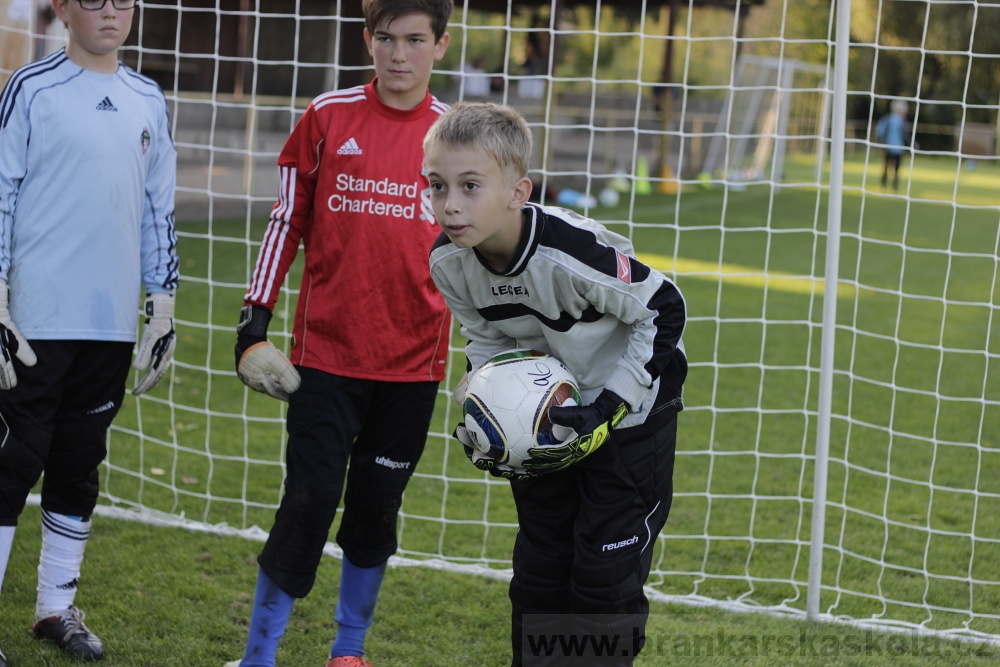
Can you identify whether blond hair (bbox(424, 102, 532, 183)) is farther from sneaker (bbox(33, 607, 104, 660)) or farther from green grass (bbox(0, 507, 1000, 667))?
sneaker (bbox(33, 607, 104, 660))

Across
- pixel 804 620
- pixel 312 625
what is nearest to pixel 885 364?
pixel 804 620

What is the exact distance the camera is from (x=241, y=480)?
4.90 m

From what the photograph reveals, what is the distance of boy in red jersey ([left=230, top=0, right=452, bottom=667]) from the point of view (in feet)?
9.34

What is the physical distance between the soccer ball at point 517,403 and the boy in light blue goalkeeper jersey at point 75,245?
1.11m

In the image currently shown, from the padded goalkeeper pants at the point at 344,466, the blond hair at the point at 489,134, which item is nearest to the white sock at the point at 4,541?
the padded goalkeeper pants at the point at 344,466

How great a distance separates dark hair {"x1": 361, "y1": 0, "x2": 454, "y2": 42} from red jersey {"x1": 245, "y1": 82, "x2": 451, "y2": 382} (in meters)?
0.21

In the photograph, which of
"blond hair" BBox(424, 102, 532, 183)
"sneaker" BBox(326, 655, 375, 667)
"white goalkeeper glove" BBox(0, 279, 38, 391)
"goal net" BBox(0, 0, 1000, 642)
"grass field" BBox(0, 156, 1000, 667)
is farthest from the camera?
"goal net" BBox(0, 0, 1000, 642)

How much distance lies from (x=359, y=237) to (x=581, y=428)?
0.90 m

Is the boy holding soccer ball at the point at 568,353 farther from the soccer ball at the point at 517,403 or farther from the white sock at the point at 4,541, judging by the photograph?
the white sock at the point at 4,541

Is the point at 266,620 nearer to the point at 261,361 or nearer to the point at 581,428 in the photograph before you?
the point at 261,361

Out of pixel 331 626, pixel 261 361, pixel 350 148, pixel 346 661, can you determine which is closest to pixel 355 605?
pixel 346 661

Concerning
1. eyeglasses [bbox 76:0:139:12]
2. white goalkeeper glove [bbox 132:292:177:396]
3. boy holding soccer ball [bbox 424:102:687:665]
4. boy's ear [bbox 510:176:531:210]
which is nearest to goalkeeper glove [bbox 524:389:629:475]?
boy holding soccer ball [bbox 424:102:687:665]

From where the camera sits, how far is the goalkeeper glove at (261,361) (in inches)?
112

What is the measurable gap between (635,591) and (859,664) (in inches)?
44.6
